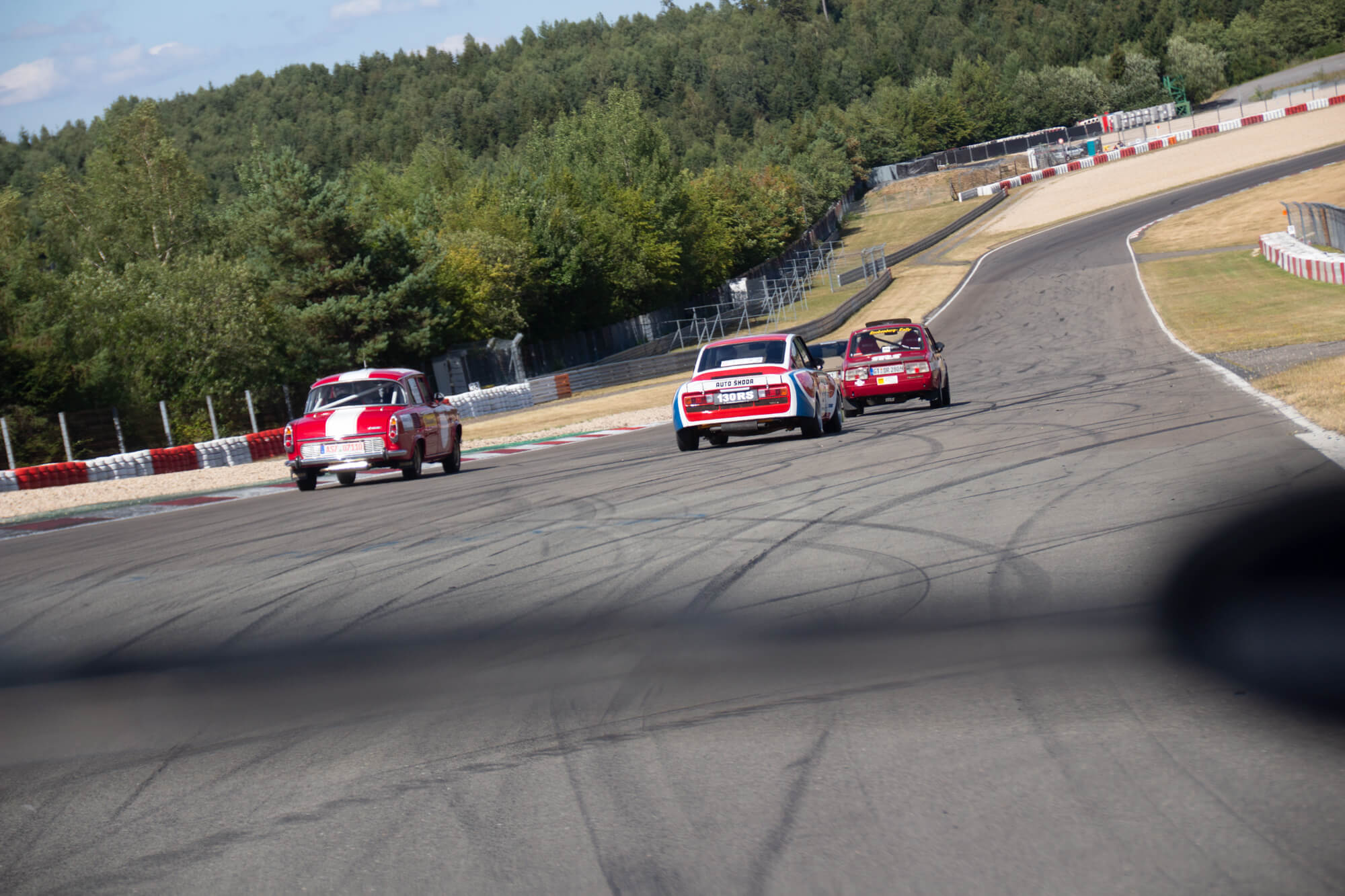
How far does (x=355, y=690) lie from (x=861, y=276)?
248 ft

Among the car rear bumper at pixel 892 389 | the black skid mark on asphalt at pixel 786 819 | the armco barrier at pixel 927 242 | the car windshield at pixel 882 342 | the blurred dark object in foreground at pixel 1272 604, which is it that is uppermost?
the armco barrier at pixel 927 242

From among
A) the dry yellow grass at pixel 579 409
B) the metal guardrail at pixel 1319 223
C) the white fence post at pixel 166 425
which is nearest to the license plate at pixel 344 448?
the dry yellow grass at pixel 579 409

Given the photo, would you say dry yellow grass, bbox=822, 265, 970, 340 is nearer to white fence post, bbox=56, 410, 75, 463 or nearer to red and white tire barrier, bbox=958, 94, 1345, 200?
white fence post, bbox=56, 410, 75, 463

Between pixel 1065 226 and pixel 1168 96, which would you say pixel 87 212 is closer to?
pixel 1065 226

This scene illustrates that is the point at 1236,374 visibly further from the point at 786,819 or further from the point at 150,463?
the point at 150,463

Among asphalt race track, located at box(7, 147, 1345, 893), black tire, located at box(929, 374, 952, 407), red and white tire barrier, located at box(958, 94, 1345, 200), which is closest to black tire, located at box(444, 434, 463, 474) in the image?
black tire, located at box(929, 374, 952, 407)

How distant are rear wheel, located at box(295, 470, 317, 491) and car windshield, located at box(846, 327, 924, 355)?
28.4 ft

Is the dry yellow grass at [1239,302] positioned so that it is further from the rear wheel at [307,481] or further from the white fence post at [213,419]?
the white fence post at [213,419]

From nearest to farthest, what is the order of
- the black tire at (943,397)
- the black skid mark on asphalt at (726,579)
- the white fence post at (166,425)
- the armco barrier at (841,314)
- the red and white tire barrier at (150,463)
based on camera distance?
the black skid mark on asphalt at (726,579), the black tire at (943,397), the red and white tire barrier at (150,463), the white fence post at (166,425), the armco barrier at (841,314)

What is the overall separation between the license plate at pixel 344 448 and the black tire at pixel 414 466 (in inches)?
28.2

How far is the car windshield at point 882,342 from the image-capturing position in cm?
1977

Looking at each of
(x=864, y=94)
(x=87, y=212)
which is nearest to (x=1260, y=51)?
(x=864, y=94)

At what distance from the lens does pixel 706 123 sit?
181 metres

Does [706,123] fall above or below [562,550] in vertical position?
above
